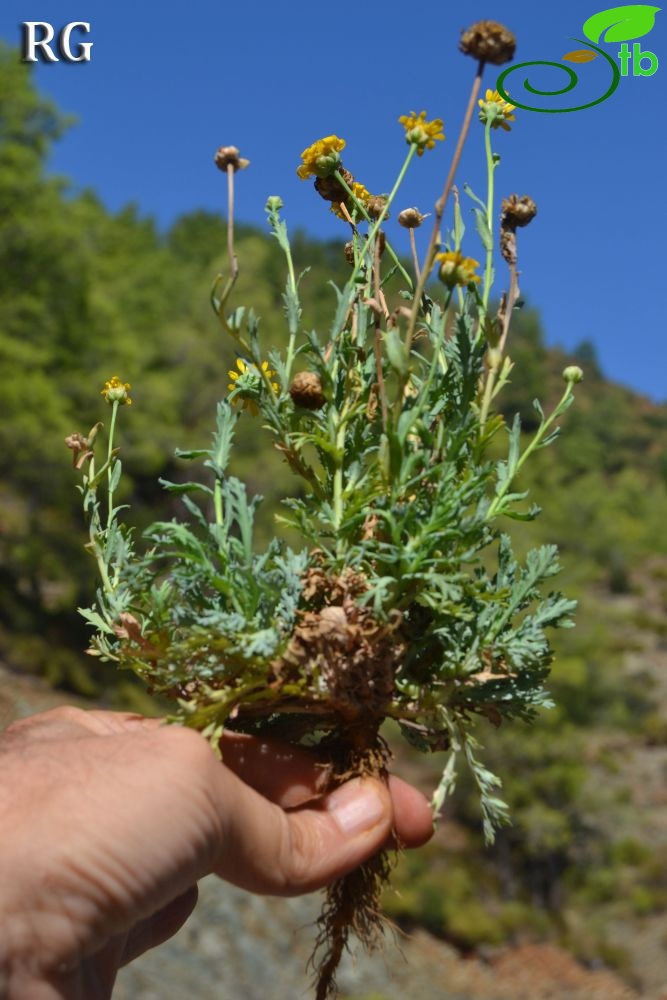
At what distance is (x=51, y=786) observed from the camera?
159 cm

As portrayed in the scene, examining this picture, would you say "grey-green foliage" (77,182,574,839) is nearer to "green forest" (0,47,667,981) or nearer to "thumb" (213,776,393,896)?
"thumb" (213,776,393,896)

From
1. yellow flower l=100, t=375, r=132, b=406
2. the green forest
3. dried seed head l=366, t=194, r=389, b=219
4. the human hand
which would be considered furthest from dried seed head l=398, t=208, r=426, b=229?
the green forest

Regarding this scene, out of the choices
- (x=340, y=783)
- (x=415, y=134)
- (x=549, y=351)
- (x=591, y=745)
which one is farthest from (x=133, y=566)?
(x=549, y=351)

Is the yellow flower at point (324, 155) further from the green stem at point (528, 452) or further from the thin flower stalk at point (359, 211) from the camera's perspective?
the green stem at point (528, 452)

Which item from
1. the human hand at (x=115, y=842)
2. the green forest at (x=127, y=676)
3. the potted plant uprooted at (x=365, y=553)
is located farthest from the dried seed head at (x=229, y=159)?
the green forest at (x=127, y=676)

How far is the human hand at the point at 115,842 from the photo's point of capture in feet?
Result: 5.05

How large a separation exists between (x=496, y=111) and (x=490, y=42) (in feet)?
0.97

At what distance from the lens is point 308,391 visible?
1.80 meters

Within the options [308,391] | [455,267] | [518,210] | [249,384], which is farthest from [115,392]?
[518,210]

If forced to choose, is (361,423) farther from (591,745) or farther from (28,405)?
(591,745)

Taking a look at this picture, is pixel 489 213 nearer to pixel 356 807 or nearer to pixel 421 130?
pixel 421 130

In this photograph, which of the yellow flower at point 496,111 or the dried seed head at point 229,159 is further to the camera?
the yellow flower at point 496,111

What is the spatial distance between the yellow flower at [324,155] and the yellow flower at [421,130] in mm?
169

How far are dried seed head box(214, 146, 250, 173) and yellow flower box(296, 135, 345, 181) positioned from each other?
169 mm
